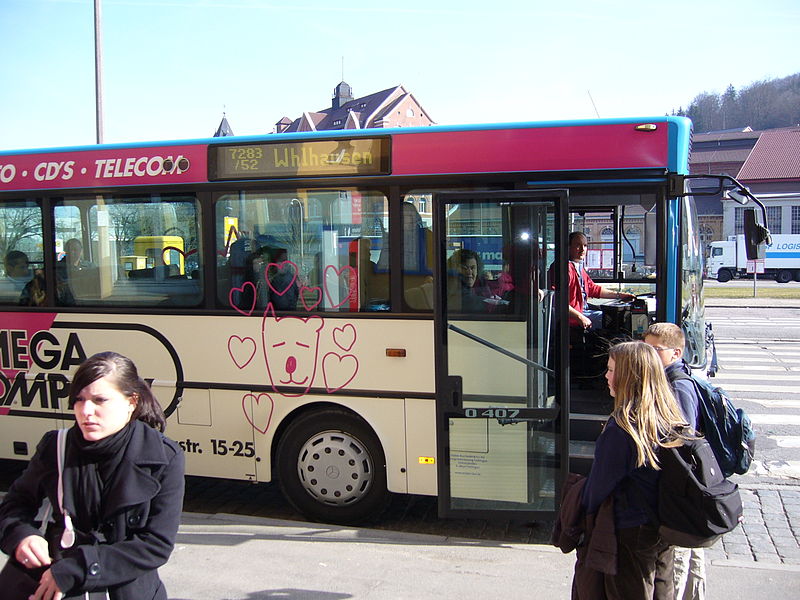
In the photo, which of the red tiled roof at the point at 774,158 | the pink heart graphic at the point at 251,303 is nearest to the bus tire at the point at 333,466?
the pink heart graphic at the point at 251,303

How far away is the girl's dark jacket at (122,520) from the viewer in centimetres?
226

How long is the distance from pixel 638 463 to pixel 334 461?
3216 mm

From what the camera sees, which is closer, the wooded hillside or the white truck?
the white truck

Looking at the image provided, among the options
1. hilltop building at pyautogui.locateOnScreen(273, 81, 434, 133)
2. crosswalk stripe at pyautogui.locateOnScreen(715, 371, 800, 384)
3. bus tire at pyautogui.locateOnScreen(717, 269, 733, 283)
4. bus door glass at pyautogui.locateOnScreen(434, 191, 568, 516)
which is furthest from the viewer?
hilltop building at pyautogui.locateOnScreen(273, 81, 434, 133)

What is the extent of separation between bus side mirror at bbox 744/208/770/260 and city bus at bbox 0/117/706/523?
429 mm

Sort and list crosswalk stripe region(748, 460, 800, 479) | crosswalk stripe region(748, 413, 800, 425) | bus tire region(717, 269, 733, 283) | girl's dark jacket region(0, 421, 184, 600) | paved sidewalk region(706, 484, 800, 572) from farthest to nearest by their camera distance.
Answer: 1. bus tire region(717, 269, 733, 283)
2. crosswalk stripe region(748, 413, 800, 425)
3. crosswalk stripe region(748, 460, 800, 479)
4. paved sidewalk region(706, 484, 800, 572)
5. girl's dark jacket region(0, 421, 184, 600)

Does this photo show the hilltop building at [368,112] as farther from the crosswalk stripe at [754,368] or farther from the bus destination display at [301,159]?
the bus destination display at [301,159]

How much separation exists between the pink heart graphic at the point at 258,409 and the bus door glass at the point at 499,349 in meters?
1.43

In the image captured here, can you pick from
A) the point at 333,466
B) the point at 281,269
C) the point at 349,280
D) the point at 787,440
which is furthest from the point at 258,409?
the point at 787,440

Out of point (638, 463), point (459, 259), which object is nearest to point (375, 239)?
point (459, 259)

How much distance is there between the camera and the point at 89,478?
2.36 metres

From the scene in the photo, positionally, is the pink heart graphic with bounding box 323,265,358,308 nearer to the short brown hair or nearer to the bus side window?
the bus side window

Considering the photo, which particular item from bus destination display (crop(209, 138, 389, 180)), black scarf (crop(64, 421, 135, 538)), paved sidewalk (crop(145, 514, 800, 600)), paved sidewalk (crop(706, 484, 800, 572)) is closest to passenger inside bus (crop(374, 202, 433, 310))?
bus destination display (crop(209, 138, 389, 180))

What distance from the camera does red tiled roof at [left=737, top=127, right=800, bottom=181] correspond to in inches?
2493
